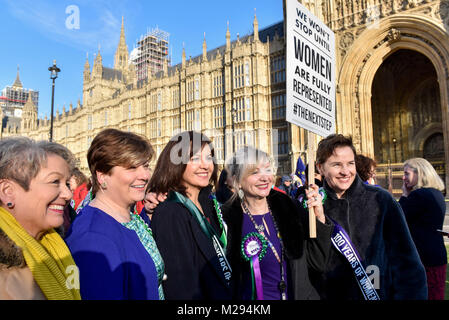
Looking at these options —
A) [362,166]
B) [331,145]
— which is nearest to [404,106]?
[362,166]

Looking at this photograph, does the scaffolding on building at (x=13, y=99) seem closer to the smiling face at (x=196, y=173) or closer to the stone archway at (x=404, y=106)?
the stone archway at (x=404, y=106)

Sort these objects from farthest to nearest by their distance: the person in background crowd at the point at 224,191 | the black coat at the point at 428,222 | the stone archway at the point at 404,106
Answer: the stone archway at the point at 404,106
the person in background crowd at the point at 224,191
the black coat at the point at 428,222

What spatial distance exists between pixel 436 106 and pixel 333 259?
75.4 feet

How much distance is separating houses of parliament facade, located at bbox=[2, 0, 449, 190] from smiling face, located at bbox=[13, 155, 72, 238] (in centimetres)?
1113

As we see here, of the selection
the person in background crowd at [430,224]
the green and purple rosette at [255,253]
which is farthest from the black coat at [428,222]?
the green and purple rosette at [255,253]

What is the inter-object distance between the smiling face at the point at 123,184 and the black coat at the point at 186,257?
28 centimetres

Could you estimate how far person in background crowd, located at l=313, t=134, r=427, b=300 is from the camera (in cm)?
220

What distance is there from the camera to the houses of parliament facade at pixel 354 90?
16453 millimetres

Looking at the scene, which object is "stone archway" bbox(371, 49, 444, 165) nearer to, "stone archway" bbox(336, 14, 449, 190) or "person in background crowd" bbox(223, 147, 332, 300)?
"stone archway" bbox(336, 14, 449, 190)

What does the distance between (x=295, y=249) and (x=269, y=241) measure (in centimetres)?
A: 20

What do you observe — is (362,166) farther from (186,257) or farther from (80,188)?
(80,188)

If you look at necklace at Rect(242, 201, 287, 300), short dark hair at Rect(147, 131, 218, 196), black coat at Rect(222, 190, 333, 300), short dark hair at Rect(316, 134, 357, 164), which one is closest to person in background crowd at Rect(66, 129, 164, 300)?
short dark hair at Rect(147, 131, 218, 196)

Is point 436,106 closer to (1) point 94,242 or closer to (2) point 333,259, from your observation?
(2) point 333,259

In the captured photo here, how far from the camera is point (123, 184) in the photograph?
1815 millimetres
